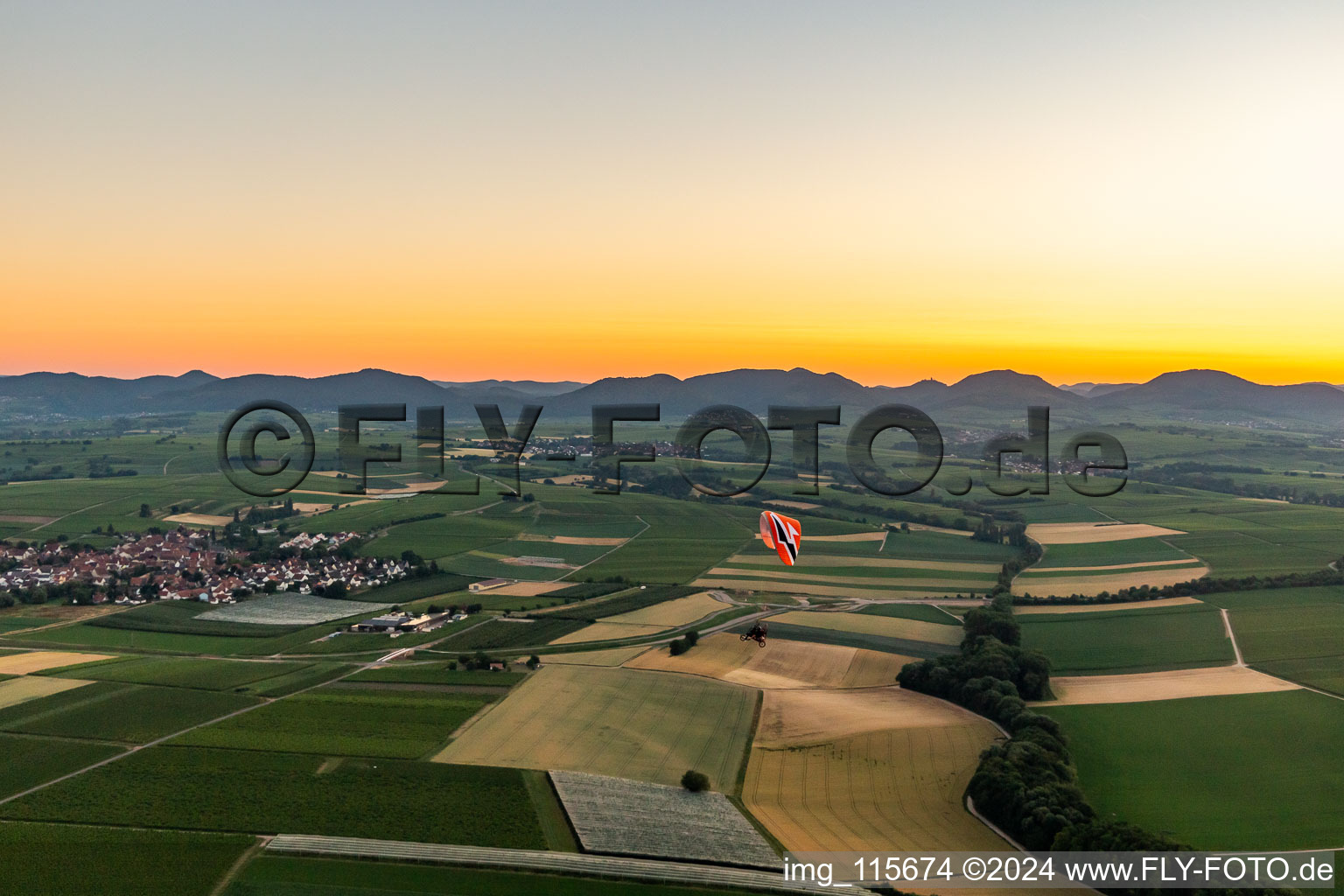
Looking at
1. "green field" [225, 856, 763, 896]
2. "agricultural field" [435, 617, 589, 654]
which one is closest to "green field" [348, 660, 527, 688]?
"agricultural field" [435, 617, 589, 654]

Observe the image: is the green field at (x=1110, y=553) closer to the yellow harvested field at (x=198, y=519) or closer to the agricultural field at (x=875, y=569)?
the agricultural field at (x=875, y=569)

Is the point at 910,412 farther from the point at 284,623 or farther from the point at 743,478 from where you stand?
the point at 743,478

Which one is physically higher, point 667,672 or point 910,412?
point 910,412

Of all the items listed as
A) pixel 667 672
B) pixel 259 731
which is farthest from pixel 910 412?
pixel 259 731

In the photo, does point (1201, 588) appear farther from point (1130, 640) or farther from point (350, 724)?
point (350, 724)

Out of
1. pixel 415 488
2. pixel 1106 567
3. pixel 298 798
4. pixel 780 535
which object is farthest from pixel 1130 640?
pixel 415 488

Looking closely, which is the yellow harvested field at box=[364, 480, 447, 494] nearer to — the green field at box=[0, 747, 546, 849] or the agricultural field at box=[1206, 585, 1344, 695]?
the green field at box=[0, 747, 546, 849]
